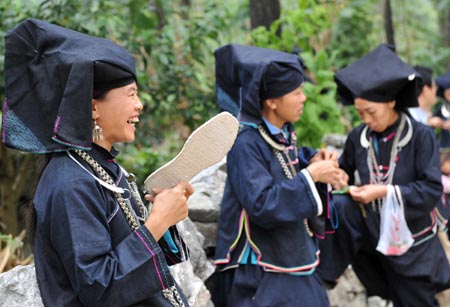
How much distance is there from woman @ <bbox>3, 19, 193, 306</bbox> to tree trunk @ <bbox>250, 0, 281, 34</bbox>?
4.62 metres

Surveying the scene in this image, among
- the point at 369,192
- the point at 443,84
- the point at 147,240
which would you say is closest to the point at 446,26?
the point at 443,84

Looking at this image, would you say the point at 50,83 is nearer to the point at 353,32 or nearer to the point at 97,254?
the point at 97,254

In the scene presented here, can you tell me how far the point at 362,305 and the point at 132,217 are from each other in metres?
2.98

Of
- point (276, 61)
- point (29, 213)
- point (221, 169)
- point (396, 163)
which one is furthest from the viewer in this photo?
point (221, 169)

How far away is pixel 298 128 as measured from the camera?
6.16 meters

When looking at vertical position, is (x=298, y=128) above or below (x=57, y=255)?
Answer: below

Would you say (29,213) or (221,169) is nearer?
(29,213)

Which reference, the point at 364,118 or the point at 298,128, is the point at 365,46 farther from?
the point at 364,118

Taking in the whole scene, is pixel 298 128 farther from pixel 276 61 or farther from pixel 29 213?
pixel 29 213

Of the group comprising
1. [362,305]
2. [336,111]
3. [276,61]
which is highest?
[276,61]

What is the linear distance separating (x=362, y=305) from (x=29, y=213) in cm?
318

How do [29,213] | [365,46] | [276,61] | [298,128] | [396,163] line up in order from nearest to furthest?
[29,213]
[276,61]
[396,163]
[298,128]
[365,46]

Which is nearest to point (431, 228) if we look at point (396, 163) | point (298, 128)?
point (396, 163)

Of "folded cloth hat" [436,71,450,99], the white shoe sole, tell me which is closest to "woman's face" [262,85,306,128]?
the white shoe sole
